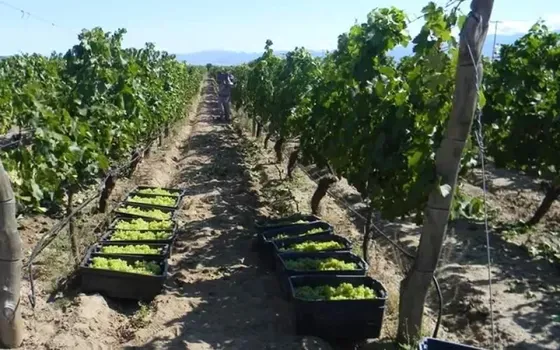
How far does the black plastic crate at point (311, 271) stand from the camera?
5.82 m

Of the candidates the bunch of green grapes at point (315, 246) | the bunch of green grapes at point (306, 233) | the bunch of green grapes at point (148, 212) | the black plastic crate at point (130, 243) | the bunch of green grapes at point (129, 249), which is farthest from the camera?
the bunch of green grapes at point (148, 212)

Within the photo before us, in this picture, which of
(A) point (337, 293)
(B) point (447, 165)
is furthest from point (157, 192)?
(B) point (447, 165)

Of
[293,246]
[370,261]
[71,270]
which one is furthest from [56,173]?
[370,261]

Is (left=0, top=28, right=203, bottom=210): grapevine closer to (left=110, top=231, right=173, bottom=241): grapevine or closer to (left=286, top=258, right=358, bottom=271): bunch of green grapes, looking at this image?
(left=110, top=231, right=173, bottom=241): grapevine

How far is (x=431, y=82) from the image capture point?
175 inches

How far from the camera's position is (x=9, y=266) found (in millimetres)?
4332

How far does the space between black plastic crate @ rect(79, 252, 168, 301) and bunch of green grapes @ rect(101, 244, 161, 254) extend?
0.53m

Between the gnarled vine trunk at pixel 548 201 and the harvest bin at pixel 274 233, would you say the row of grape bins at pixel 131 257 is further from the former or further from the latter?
the gnarled vine trunk at pixel 548 201

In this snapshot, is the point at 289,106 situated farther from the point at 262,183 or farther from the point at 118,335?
the point at 118,335

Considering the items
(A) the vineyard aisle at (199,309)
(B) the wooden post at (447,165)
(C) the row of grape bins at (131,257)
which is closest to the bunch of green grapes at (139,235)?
(C) the row of grape bins at (131,257)

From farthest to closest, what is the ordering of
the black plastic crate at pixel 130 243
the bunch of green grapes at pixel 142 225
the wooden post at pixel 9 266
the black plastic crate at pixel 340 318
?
the bunch of green grapes at pixel 142 225, the black plastic crate at pixel 130 243, the black plastic crate at pixel 340 318, the wooden post at pixel 9 266

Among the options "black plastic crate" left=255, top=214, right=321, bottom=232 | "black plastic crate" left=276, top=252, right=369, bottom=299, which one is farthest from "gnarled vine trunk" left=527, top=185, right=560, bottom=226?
"black plastic crate" left=276, top=252, right=369, bottom=299

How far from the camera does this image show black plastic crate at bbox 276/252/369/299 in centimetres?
582

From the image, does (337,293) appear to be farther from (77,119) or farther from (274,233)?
(77,119)
